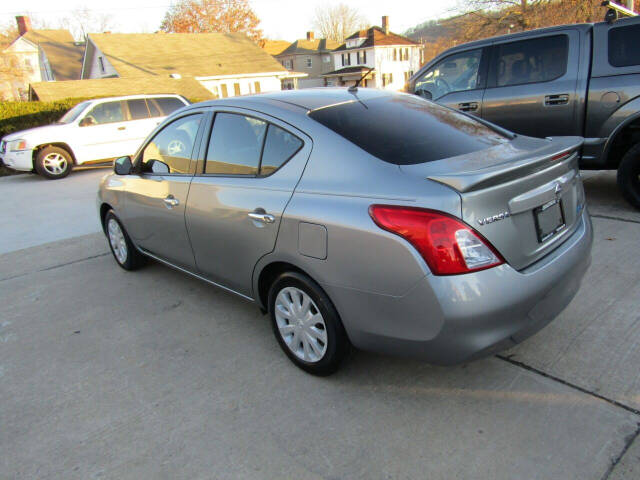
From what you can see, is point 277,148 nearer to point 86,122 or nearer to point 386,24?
point 86,122

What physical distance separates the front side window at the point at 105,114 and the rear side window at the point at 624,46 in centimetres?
1064

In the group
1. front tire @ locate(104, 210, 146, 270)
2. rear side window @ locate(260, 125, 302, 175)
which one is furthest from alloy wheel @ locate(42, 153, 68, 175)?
rear side window @ locate(260, 125, 302, 175)

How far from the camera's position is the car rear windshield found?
8.49ft

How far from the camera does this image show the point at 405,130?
2.84m

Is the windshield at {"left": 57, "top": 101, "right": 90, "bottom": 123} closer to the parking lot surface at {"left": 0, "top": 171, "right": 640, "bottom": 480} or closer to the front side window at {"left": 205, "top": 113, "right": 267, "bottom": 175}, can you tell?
the parking lot surface at {"left": 0, "top": 171, "right": 640, "bottom": 480}

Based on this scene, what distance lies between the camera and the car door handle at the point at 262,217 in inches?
110

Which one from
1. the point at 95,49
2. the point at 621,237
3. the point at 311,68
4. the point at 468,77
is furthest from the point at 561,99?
the point at 311,68

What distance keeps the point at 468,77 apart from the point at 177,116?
4129 mm

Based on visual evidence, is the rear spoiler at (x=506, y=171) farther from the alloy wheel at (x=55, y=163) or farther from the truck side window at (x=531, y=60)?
the alloy wheel at (x=55, y=163)

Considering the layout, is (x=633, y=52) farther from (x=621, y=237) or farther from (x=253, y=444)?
(x=253, y=444)

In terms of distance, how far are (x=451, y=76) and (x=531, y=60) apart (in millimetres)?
1077

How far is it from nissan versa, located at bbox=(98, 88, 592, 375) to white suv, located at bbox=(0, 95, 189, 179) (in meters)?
9.32

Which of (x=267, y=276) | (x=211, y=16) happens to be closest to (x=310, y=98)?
(x=267, y=276)

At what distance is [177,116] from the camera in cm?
389
